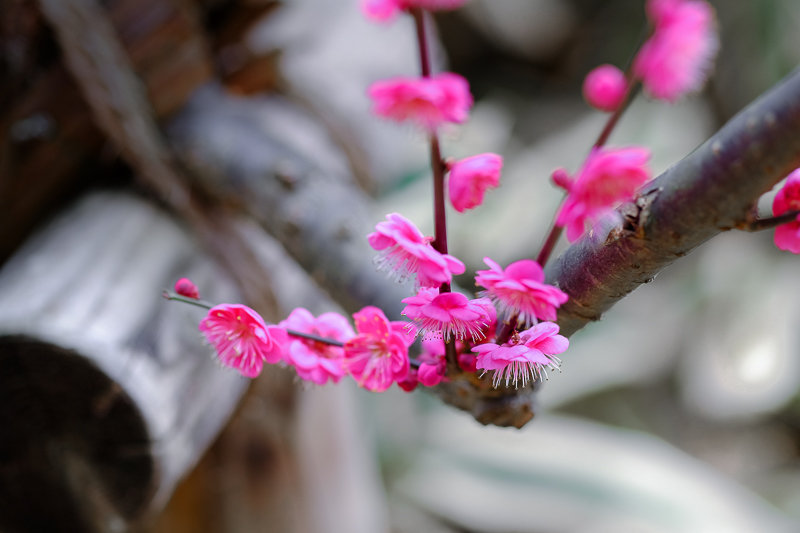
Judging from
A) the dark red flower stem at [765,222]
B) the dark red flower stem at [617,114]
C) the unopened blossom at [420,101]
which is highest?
the dark red flower stem at [617,114]

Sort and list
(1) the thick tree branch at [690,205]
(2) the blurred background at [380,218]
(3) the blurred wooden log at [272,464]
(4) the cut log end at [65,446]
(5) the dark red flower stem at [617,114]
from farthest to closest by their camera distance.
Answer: (3) the blurred wooden log at [272,464], (2) the blurred background at [380,218], (4) the cut log end at [65,446], (5) the dark red flower stem at [617,114], (1) the thick tree branch at [690,205]

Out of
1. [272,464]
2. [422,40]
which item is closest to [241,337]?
[422,40]

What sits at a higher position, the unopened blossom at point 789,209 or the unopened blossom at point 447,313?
the unopened blossom at point 789,209

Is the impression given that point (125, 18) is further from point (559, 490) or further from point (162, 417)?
point (559, 490)

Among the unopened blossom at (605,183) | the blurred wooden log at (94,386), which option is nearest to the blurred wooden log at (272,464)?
the blurred wooden log at (94,386)

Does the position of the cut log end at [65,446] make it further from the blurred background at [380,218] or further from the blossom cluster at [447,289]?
the blossom cluster at [447,289]

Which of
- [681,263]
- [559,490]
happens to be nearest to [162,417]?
[559,490]

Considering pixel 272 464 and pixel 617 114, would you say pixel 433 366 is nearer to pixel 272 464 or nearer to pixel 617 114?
pixel 617 114
